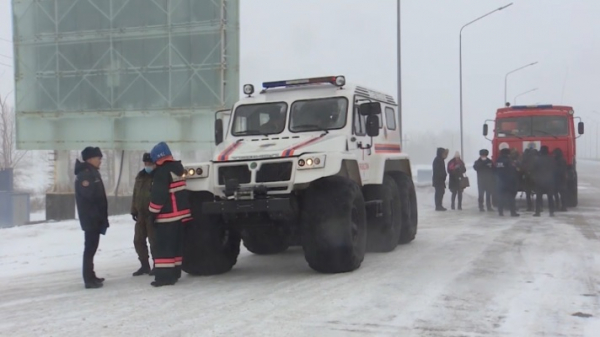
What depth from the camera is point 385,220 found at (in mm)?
10328

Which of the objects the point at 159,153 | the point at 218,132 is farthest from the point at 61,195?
the point at 159,153

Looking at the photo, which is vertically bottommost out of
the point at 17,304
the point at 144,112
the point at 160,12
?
the point at 17,304

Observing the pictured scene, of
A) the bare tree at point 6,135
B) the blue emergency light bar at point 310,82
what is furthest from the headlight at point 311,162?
the bare tree at point 6,135

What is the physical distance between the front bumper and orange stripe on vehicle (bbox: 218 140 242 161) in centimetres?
66

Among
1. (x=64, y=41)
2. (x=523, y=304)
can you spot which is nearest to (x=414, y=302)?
(x=523, y=304)

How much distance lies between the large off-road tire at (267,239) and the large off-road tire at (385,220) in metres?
1.38

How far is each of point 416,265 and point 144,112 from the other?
1497 cm

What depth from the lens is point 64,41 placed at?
2272 cm

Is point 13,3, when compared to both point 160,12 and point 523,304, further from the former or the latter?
point 523,304

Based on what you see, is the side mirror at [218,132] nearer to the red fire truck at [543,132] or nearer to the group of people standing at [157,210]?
the group of people standing at [157,210]

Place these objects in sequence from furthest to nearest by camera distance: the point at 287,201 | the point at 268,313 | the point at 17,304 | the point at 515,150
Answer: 1. the point at 515,150
2. the point at 287,201
3. the point at 17,304
4. the point at 268,313

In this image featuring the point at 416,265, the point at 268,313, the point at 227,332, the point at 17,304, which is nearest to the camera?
the point at 227,332

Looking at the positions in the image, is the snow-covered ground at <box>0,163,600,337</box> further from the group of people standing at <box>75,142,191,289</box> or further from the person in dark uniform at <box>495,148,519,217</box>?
the person in dark uniform at <box>495,148,519,217</box>

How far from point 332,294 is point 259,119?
3.57 m
